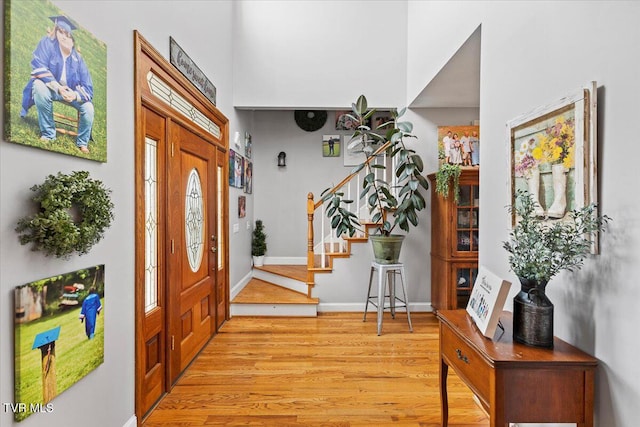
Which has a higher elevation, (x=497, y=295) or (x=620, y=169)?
(x=620, y=169)

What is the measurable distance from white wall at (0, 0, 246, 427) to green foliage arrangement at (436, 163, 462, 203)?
288cm

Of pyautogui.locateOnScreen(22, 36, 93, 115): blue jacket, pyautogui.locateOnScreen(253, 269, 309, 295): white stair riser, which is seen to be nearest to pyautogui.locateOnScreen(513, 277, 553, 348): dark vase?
pyautogui.locateOnScreen(22, 36, 93, 115): blue jacket

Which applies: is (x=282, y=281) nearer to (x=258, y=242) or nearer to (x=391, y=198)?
(x=258, y=242)

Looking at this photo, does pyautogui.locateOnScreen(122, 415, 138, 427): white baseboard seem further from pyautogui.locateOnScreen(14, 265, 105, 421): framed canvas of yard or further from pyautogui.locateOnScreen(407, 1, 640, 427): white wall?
pyautogui.locateOnScreen(407, 1, 640, 427): white wall

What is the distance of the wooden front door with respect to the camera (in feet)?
8.70

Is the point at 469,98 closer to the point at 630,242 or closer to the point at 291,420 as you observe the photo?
the point at 630,242

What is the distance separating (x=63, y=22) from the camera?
4.60 ft

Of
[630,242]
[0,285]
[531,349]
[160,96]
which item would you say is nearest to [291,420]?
[531,349]

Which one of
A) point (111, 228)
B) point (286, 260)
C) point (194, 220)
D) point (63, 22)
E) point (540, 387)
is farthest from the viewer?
point (286, 260)

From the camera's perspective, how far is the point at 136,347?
2.03 meters

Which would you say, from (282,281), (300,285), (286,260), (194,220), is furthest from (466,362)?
(286,260)

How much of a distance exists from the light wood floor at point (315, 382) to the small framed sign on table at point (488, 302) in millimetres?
1029

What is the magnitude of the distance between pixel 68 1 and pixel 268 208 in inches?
170

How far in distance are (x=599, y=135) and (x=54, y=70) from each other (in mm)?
2156
